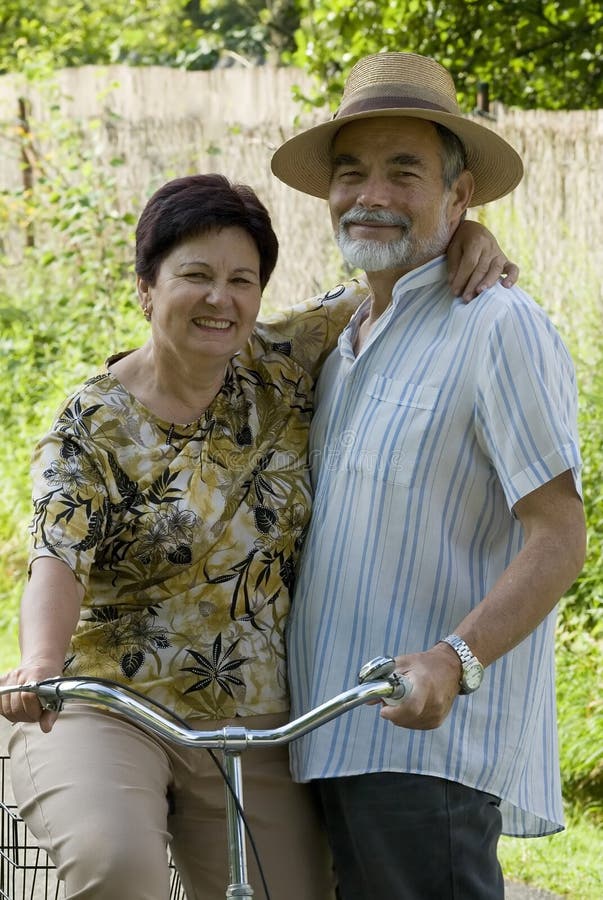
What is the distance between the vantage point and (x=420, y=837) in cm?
260

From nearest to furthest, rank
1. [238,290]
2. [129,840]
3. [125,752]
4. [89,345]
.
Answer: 1. [129,840]
2. [125,752]
3. [238,290]
4. [89,345]

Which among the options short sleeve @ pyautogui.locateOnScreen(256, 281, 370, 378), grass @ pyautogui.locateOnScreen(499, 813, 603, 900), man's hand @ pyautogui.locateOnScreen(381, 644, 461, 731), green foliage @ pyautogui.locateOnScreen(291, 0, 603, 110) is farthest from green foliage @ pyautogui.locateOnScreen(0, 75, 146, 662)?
man's hand @ pyautogui.locateOnScreen(381, 644, 461, 731)

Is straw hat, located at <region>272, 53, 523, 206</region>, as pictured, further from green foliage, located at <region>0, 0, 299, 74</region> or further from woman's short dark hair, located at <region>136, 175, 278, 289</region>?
green foliage, located at <region>0, 0, 299, 74</region>

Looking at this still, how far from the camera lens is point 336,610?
9.04 ft

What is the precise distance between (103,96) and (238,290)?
6.66 metres

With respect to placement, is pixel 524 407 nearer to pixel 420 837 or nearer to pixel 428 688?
pixel 428 688

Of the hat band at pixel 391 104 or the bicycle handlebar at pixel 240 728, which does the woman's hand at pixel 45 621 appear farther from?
the hat band at pixel 391 104

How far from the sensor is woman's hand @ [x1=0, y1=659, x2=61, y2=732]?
7.88ft

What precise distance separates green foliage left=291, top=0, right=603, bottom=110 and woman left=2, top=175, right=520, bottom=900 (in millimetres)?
5154

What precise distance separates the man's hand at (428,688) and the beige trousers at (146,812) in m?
0.57

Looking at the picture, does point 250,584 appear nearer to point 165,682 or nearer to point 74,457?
point 165,682

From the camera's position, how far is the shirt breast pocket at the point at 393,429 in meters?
2.67

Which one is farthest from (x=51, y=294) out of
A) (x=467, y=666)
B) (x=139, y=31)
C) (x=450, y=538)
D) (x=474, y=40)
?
(x=139, y=31)

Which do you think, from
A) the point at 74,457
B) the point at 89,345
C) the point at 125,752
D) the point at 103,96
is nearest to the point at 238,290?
the point at 74,457
